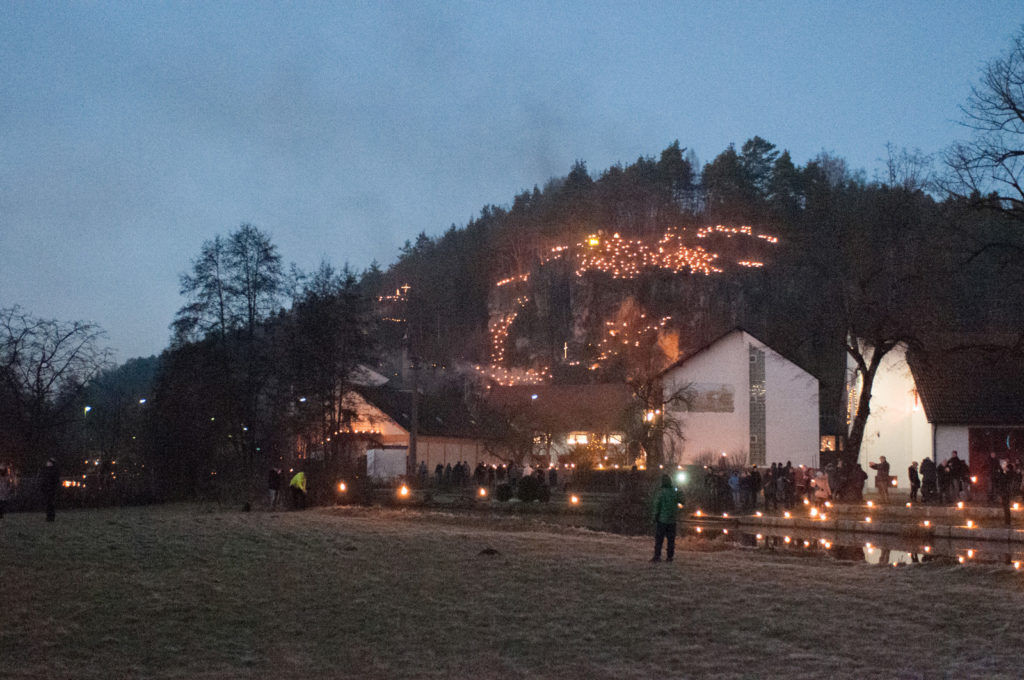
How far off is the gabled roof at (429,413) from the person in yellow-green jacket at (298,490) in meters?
30.2

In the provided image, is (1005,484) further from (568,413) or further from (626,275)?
(626,275)

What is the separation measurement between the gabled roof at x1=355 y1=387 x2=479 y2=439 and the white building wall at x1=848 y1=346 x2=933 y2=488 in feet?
89.4

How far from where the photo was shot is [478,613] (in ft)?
40.4

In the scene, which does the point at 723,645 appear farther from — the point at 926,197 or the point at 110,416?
the point at 110,416

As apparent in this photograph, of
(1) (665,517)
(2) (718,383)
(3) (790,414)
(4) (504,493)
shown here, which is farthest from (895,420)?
(1) (665,517)

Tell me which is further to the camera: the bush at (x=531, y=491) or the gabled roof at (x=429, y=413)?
the gabled roof at (x=429, y=413)

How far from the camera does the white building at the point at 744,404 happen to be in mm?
58969

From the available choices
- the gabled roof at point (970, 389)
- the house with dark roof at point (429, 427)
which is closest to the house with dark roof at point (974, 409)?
the gabled roof at point (970, 389)

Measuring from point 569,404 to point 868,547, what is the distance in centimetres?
5881

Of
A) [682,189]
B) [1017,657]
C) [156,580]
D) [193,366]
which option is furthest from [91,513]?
[682,189]

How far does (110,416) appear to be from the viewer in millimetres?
50375

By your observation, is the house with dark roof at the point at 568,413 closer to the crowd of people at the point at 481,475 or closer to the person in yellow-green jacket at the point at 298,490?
the crowd of people at the point at 481,475

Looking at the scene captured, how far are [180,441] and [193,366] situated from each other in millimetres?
5846

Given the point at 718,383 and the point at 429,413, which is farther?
the point at 429,413
